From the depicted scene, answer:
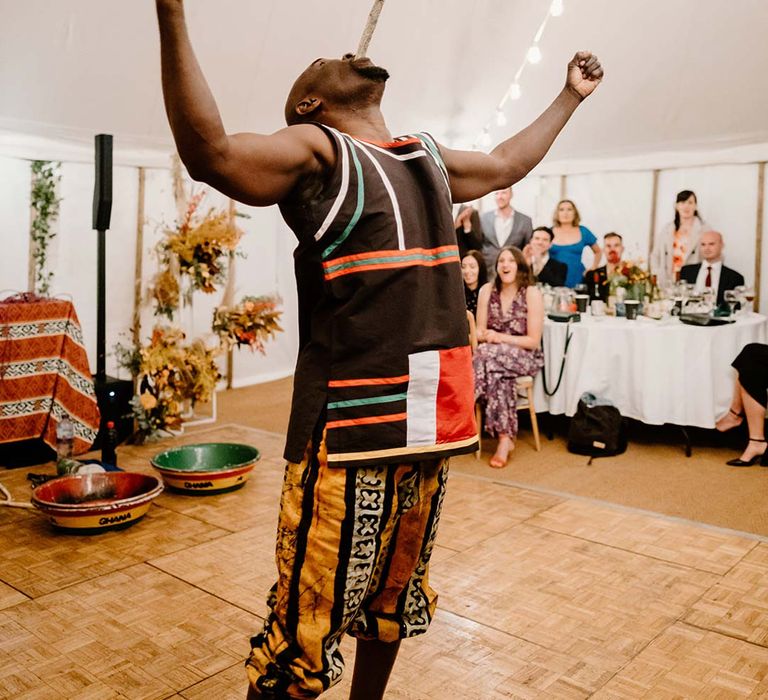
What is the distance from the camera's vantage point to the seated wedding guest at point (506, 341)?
4.27 metres

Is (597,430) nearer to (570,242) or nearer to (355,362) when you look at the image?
(570,242)

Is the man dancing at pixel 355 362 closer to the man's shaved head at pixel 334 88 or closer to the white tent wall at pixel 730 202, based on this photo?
the man's shaved head at pixel 334 88

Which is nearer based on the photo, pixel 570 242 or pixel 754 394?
pixel 754 394

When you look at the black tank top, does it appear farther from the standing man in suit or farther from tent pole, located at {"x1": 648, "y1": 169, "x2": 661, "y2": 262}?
tent pole, located at {"x1": 648, "y1": 169, "x2": 661, "y2": 262}

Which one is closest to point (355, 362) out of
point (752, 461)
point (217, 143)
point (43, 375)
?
point (217, 143)

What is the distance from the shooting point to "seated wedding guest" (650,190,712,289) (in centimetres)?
589

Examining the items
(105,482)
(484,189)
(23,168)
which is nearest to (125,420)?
(105,482)

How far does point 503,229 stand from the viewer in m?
5.97

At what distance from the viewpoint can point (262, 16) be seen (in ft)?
16.4

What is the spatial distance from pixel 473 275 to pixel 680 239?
228 cm

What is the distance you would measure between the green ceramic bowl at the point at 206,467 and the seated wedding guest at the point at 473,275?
1.63m

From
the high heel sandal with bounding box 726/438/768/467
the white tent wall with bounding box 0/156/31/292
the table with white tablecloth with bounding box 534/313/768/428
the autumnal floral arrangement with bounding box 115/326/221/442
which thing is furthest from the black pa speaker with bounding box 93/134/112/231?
the high heel sandal with bounding box 726/438/768/467

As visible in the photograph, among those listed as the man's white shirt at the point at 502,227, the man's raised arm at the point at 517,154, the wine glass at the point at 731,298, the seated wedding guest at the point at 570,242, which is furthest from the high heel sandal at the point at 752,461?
the man's raised arm at the point at 517,154

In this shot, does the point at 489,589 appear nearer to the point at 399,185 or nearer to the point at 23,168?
the point at 399,185
